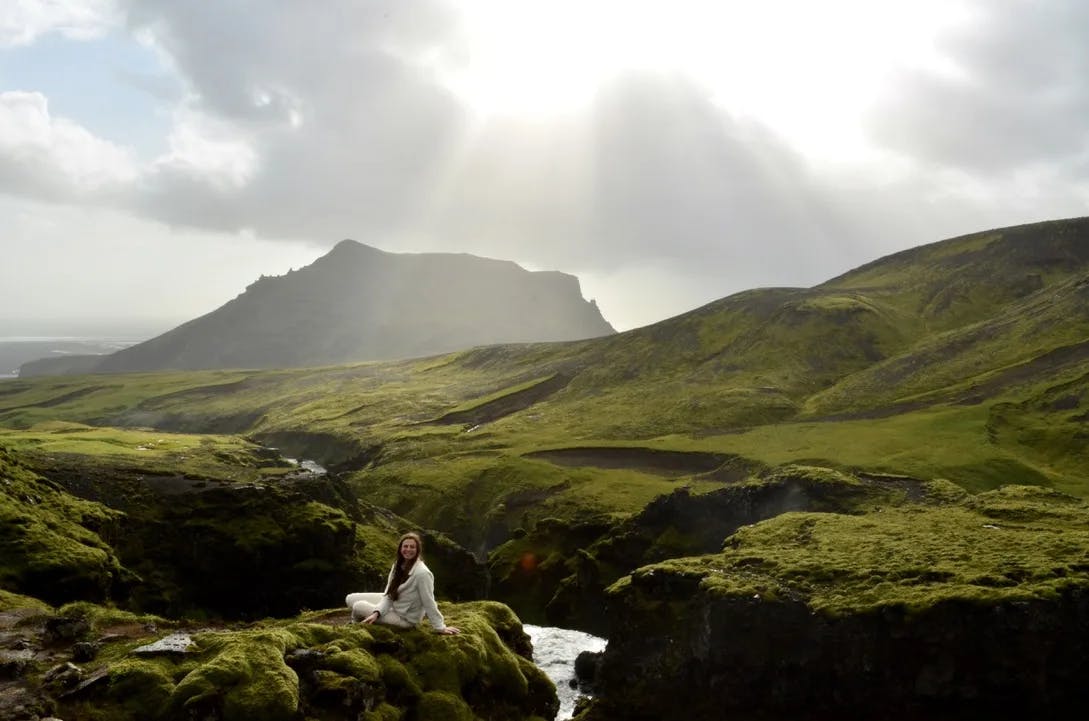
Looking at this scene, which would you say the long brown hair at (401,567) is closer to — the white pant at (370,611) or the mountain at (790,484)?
the white pant at (370,611)

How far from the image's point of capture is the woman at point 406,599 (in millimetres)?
20500

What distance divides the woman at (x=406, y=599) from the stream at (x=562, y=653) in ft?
65.0

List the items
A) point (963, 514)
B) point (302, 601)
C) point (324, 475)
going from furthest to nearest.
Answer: point (324, 475), point (302, 601), point (963, 514)

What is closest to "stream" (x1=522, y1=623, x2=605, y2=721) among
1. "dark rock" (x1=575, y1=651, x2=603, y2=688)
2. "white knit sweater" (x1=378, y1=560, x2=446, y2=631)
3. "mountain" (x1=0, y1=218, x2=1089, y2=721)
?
"dark rock" (x1=575, y1=651, x2=603, y2=688)

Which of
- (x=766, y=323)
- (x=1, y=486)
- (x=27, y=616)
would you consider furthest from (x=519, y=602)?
(x=766, y=323)

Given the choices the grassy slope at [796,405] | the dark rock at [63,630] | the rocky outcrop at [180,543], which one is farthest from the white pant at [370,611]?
the grassy slope at [796,405]

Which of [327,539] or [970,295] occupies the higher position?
[970,295]

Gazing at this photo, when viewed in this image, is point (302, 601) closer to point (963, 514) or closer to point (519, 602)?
point (519, 602)

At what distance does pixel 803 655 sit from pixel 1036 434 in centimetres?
8088

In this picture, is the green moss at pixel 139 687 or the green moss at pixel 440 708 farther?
the green moss at pixel 440 708

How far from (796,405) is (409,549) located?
410 ft

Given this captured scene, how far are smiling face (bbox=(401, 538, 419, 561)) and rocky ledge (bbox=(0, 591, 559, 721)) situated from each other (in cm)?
302

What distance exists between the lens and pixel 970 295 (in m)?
180

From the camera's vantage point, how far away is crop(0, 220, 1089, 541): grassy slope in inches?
3634
